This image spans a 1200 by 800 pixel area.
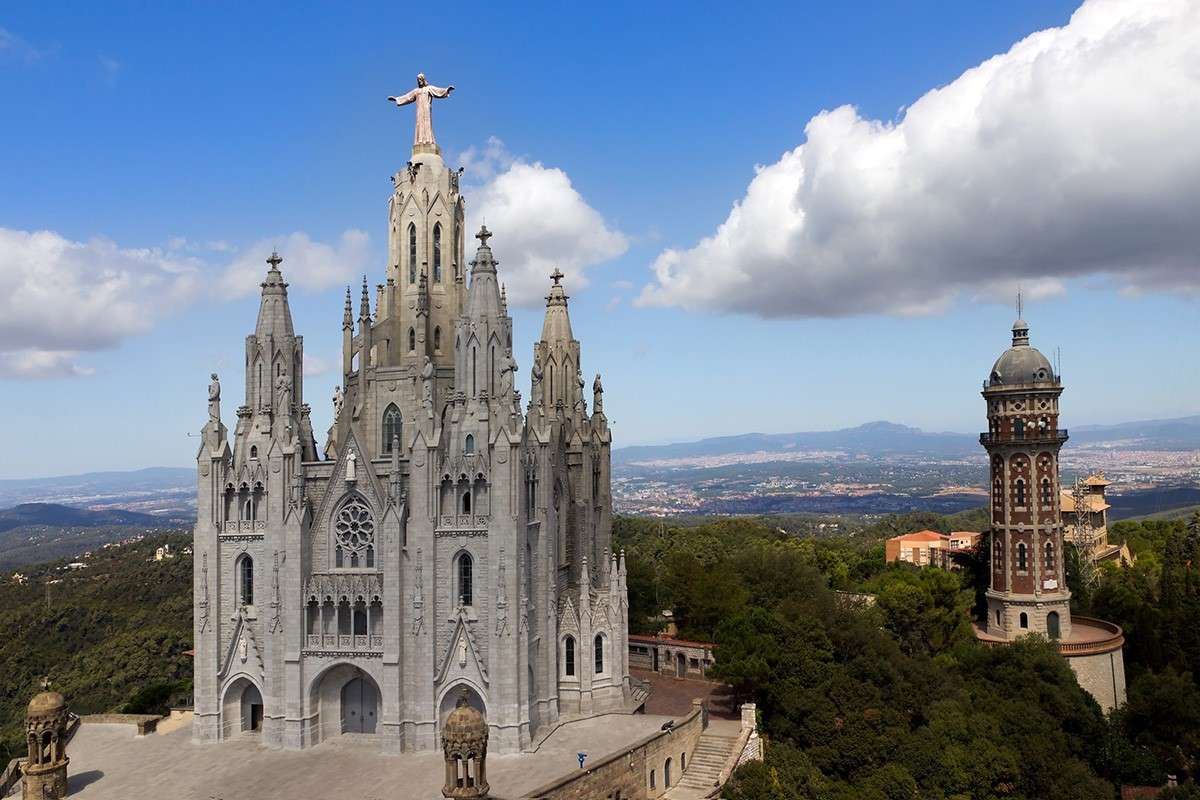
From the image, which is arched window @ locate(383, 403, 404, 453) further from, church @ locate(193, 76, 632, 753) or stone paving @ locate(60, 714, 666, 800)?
stone paving @ locate(60, 714, 666, 800)

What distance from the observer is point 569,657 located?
37.7 m

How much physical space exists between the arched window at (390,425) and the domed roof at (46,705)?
14.1m

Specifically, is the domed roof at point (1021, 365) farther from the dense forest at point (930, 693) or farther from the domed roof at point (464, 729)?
the domed roof at point (464, 729)

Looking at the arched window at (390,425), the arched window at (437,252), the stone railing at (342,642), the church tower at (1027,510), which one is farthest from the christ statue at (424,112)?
the church tower at (1027,510)

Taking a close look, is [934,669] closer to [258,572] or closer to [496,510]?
[496,510]

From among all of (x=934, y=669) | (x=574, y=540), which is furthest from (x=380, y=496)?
(x=934, y=669)

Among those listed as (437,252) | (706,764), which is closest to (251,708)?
(706,764)

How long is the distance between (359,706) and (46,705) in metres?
10.6

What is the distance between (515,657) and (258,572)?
1091 centimetres

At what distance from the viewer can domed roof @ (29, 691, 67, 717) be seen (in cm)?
3008

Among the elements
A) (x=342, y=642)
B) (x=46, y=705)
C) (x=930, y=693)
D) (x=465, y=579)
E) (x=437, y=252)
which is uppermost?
(x=437, y=252)

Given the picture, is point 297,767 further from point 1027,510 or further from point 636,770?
point 1027,510

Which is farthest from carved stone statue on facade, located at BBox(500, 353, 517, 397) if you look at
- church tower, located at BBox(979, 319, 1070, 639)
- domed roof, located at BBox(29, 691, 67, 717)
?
church tower, located at BBox(979, 319, 1070, 639)

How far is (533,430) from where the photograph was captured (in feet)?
119
